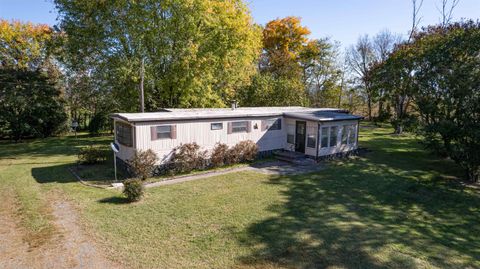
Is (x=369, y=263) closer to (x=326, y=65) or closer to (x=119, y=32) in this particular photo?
(x=119, y=32)

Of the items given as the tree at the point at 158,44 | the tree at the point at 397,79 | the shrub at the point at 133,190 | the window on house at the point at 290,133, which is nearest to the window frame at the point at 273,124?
the window on house at the point at 290,133

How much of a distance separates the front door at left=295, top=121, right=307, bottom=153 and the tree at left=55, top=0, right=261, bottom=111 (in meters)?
6.78

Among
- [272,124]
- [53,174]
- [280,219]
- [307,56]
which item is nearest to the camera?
[280,219]

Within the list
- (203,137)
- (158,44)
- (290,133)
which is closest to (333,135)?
(290,133)

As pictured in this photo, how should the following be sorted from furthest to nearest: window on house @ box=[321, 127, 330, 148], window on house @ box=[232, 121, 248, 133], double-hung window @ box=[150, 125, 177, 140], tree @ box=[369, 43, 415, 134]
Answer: tree @ box=[369, 43, 415, 134] → window on house @ box=[321, 127, 330, 148] → window on house @ box=[232, 121, 248, 133] → double-hung window @ box=[150, 125, 177, 140]

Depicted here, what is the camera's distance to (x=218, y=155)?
1354 cm

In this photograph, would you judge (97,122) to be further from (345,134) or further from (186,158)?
(345,134)

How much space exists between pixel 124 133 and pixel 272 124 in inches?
301

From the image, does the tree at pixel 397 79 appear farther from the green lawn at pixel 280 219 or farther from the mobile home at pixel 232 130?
the green lawn at pixel 280 219

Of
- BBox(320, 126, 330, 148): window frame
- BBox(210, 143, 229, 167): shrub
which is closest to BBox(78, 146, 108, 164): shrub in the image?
BBox(210, 143, 229, 167): shrub

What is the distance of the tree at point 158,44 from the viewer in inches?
685

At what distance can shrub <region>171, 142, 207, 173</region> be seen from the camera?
40.9ft

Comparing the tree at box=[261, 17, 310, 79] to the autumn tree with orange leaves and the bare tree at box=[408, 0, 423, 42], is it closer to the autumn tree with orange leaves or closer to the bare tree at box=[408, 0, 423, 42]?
the autumn tree with orange leaves

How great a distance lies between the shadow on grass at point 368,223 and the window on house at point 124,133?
6132mm
